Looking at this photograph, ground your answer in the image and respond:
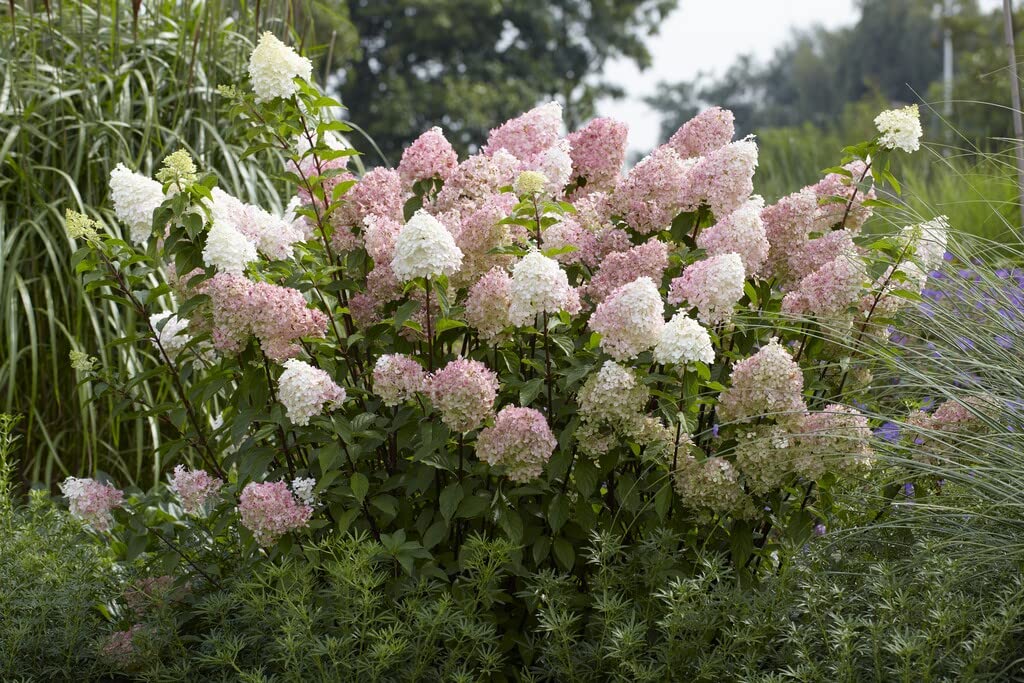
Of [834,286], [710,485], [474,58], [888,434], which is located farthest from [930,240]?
[474,58]

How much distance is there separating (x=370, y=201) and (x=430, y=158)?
205 millimetres

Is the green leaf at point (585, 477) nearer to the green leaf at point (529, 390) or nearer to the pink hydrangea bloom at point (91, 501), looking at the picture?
the green leaf at point (529, 390)

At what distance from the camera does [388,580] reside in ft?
8.39

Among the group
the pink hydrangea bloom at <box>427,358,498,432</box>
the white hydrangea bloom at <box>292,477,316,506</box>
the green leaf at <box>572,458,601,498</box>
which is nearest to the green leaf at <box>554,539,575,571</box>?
the green leaf at <box>572,458,601,498</box>

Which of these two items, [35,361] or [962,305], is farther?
[35,361]

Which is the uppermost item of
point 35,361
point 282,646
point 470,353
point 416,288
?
point 416,288

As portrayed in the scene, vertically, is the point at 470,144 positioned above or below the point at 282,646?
below

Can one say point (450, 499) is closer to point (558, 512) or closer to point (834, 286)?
point (558, 512)

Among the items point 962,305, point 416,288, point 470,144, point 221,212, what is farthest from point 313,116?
point 470,144

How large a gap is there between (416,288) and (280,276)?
Answer: 41cm

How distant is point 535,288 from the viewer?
237 centimetres

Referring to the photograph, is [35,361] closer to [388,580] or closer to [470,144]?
[388,580]

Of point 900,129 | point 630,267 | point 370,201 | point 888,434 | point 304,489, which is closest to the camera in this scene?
point 304,489

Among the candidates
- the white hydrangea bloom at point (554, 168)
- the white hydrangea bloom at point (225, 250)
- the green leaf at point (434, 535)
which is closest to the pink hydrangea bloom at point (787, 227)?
the white hydrangea bloom at point (554, 168)
